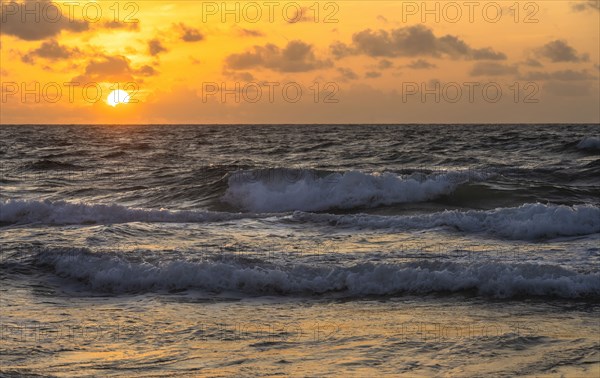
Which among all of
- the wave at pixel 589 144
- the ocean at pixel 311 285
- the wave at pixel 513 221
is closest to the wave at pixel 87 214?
the ocean at pixel 311 285

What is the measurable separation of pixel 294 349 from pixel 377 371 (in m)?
1.03

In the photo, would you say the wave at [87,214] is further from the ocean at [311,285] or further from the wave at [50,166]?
the wave at [50,166]

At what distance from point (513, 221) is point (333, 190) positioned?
817cm

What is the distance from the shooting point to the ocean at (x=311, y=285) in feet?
23.0

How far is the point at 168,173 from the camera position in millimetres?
29172

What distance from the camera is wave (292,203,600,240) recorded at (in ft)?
47.1

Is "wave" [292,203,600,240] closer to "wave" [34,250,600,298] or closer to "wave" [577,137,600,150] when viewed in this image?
"wave" [34,250,600,298]

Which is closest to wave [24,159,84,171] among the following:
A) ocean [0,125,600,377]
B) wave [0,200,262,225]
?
ocean [0,125,600,377]

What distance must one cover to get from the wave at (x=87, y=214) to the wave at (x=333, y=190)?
3.53 meters

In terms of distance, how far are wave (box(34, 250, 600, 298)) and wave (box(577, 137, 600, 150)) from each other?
29434 millimetres

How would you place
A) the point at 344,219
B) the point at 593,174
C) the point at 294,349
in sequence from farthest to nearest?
the point at 593,174 → the point at 344,219 → the point at 294,349

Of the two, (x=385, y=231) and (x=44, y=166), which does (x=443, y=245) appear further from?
(x=44, y=166)

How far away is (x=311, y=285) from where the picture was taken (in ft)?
33.5

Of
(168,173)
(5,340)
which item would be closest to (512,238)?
(5,340)
